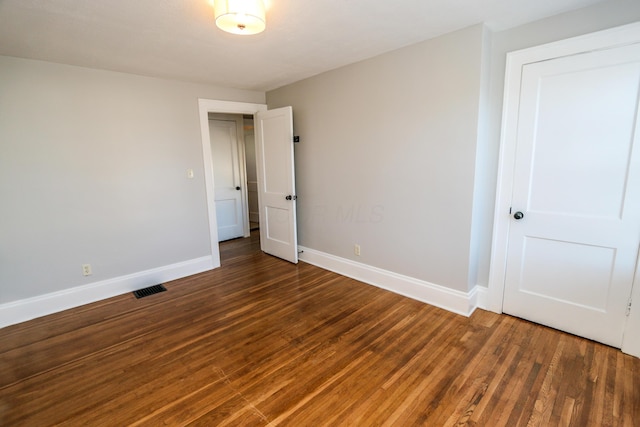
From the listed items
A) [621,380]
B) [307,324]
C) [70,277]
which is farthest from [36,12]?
[621,380]

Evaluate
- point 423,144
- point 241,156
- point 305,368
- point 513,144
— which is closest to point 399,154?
point 423,144

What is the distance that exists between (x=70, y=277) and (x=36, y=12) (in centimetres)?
234

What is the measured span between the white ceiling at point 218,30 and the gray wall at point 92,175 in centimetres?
27

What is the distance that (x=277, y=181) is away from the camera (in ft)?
13.4

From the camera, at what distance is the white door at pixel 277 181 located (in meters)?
3.85

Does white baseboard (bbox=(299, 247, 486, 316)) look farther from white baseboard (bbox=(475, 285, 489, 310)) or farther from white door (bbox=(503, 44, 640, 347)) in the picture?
white door (bbox=(503, 44, 640, 347))

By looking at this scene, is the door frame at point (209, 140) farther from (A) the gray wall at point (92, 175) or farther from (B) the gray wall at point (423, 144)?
(B) the gray wall at point (423, 144)

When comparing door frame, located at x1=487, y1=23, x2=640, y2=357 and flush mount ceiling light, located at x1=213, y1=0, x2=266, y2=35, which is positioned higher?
flush mount ceiling light, located at x1=213, y1=0, x2=266, y2=35

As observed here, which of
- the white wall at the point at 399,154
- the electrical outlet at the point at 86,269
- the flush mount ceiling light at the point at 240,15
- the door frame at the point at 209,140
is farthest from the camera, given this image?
the door frame at the point at 209,140

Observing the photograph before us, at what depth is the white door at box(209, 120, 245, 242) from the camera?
203 inches

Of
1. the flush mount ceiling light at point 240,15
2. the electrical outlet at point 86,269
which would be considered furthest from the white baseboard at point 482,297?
the electrical outlet at point 86,269

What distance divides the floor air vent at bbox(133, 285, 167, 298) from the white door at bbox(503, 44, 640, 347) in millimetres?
3612

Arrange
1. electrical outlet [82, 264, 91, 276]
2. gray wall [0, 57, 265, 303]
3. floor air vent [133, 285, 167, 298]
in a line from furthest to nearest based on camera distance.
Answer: floor air vent [133, 285, 167, 298]
electrical outlet [82, 264, 91, 276]
gray wall [0, 57, 265, 303]

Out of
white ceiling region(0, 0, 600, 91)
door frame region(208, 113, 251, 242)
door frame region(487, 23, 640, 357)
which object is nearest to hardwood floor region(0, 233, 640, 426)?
door frame region(487, 23, 640, 357)
